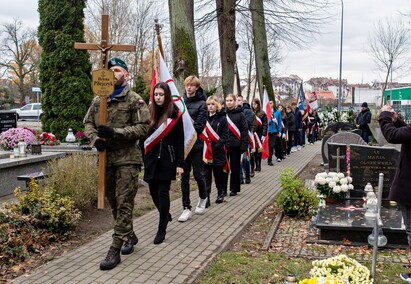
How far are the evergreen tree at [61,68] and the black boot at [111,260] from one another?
11522 millimetres

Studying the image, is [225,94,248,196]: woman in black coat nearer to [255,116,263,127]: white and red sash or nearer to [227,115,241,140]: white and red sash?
[227,115,241,140]: white and red sash

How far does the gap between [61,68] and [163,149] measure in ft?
37.7

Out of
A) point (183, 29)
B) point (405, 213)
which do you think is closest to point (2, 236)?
point (405, 213)

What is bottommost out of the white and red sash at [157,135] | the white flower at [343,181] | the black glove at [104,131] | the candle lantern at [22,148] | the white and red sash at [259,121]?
the white flower at [343,181]

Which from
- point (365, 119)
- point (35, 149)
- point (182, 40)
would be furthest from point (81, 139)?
point (365, 119)

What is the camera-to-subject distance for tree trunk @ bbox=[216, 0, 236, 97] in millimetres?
18000

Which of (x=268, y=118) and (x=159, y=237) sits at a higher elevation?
(x=268, y=118)

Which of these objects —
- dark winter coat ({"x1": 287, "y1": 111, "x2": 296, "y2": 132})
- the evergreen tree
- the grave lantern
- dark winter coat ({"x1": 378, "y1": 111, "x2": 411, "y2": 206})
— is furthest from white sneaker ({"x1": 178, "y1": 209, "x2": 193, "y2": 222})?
dark winter coat ({"x1": 287, "y1": 111, "x2": 296, "y2": 132})

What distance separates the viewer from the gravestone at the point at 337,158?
958 cm

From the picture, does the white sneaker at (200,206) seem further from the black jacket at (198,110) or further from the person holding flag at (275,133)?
the person holding flag at (275,133)

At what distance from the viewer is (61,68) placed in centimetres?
1652

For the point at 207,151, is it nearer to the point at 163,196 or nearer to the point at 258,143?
the point at 163,196

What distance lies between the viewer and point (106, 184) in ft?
18.3

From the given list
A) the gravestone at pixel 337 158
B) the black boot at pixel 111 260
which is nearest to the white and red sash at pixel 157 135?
the black boot at pixel 111 260
